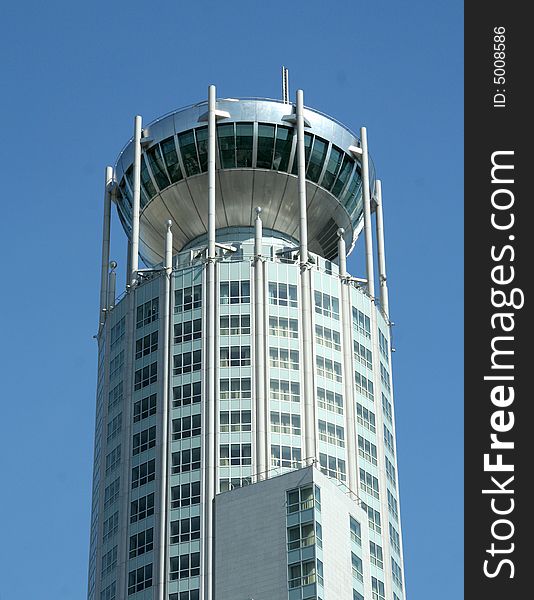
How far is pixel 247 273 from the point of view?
146750mm

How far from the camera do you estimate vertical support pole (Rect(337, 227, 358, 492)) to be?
14000 cm

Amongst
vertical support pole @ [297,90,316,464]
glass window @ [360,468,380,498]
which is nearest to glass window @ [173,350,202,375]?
vertical support pole @ [297,90,316,464]

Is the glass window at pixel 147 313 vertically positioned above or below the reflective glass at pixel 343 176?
below

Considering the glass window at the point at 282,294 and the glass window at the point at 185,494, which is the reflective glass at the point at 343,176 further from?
the glass window at the point at 185,494

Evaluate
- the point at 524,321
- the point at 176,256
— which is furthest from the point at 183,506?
the point at 524,321

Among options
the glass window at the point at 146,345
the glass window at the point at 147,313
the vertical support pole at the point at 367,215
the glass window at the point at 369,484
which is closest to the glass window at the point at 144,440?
the glass window at the point at 146,345

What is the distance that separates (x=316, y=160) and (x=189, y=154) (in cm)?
1393

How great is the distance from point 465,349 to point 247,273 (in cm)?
6738

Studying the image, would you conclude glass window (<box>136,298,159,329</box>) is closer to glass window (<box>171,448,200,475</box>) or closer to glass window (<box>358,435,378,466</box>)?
glass window (<box>171,448,200,475</box>)

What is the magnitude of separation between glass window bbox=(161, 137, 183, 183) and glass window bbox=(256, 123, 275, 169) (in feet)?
28.9

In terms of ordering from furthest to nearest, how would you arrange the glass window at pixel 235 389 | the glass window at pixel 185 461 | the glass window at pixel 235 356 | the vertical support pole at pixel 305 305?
1. the glass window at pixel 235 356
2. the glass window at pixel 235 389
3. the vertical support pole at pixel 305 305
4. the glass window at pixel 185 461

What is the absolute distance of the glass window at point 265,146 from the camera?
158m

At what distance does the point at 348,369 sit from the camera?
14562cm

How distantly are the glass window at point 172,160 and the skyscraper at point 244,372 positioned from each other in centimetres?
24
